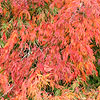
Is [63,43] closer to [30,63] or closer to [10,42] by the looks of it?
[30,63]

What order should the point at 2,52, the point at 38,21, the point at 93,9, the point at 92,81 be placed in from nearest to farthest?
1. the point at 93,9
2. the point at 2,52
3. the point at 38,21
4. the point at 92,81

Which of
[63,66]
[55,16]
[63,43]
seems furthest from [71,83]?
[55,16]

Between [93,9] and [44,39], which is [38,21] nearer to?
[44,39]

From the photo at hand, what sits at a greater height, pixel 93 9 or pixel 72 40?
pixel 93 9

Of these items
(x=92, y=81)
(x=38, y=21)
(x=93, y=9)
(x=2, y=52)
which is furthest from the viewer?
(x=92, y=81)

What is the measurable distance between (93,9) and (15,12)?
0.80 m

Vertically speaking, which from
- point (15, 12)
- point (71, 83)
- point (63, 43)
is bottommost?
point (71, 83)

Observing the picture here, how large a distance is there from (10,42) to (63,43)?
0.52 m

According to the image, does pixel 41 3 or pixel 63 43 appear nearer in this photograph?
pixel 63 43

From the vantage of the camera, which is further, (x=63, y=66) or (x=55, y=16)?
(x=55, y=16)

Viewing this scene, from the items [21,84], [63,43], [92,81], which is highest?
[63,43]

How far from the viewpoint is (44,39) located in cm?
174

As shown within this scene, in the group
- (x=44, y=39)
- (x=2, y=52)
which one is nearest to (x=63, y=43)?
(x=44, y=39)

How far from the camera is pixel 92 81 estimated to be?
2.05 m
